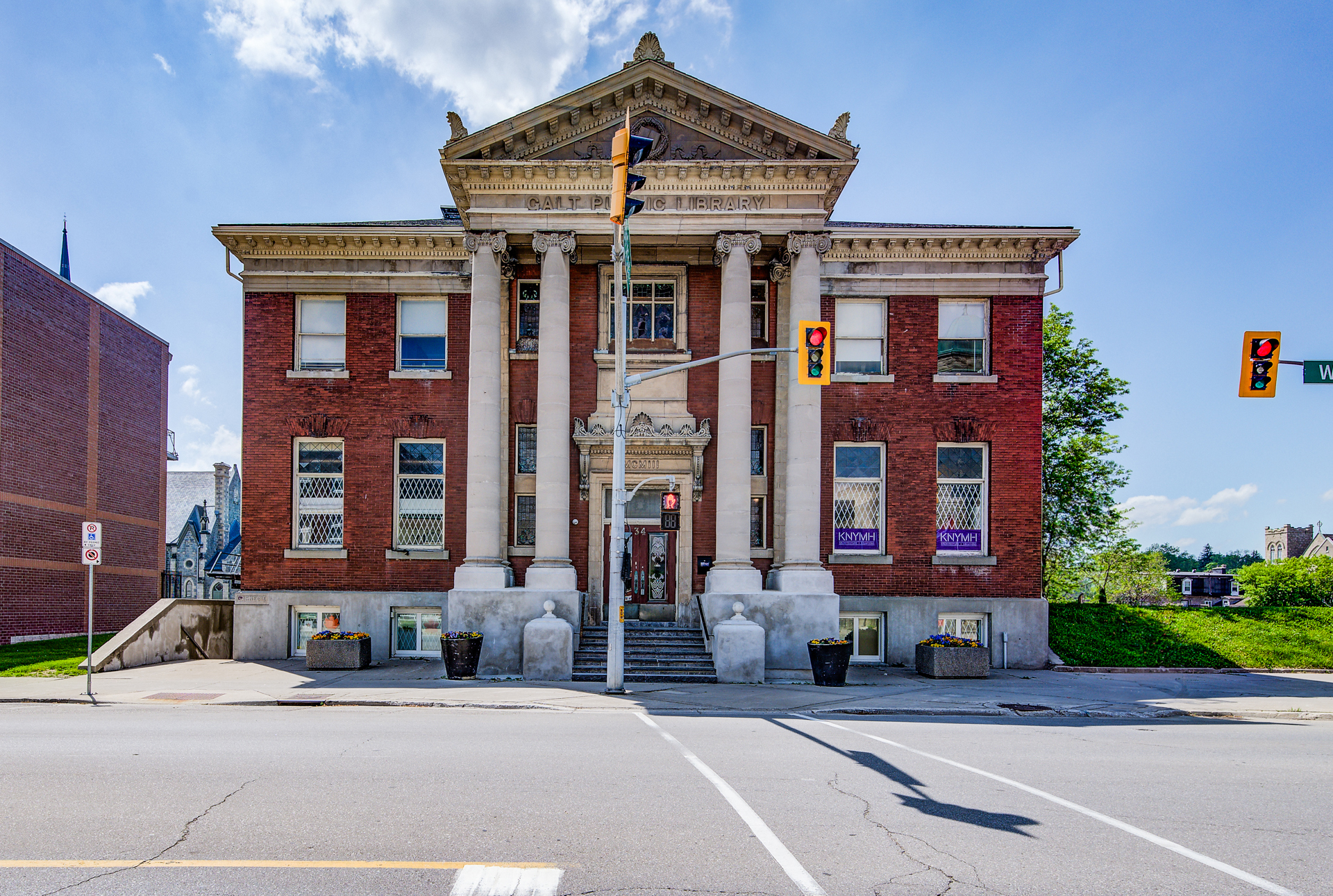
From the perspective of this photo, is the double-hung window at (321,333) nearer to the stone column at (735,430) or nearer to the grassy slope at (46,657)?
the grassy slope at (46,657)

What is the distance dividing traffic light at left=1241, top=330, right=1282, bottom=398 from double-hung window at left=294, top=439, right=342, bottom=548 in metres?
21.3

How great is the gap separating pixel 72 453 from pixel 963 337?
30.9m

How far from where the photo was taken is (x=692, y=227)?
2042cm

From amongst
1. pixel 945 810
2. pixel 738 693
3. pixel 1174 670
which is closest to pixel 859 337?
pixel 738 693

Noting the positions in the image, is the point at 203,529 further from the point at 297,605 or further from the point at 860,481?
the point at 860,481

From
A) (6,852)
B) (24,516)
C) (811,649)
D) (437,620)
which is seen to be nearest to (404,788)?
(6,852)

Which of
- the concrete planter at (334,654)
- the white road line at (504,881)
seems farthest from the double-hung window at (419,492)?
the white road line at (504,881)

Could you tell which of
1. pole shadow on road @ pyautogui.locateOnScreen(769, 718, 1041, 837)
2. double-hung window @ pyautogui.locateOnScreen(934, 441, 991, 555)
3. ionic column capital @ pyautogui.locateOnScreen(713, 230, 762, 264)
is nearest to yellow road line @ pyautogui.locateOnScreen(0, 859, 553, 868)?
pole shadow on road @ pyautogui.locateOnScreen(769, 718, 1041, 837)

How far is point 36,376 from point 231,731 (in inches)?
951

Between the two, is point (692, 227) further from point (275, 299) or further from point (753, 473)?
point (275, 299)

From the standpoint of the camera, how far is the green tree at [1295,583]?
97.8 feet

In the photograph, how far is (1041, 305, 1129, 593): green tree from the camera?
28.7 m

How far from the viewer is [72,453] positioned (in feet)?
97.8

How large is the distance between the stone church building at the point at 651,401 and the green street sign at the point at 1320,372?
749 centimetres
